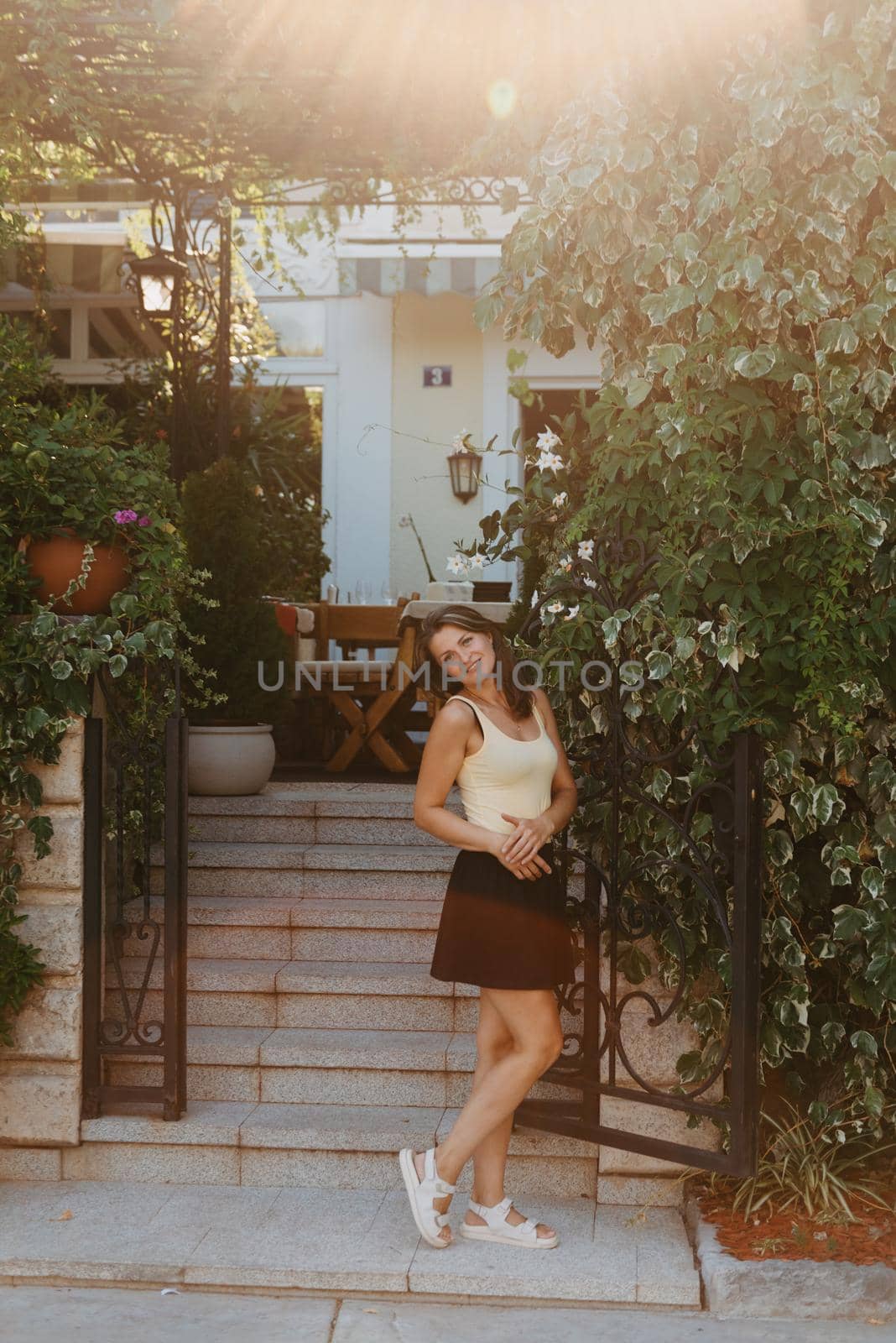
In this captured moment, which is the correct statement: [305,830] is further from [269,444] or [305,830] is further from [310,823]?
[269,444]

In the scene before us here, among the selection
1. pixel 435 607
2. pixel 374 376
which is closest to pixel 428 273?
pixel 374 376

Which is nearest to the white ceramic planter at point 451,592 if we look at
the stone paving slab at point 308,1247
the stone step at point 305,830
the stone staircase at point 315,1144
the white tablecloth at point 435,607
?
the white tablecloth at point 435,607

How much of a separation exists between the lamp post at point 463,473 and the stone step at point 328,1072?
580 cm

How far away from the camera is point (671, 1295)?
11.2 feet

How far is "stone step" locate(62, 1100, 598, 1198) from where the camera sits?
405 centimetres

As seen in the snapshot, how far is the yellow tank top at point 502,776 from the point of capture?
354cm

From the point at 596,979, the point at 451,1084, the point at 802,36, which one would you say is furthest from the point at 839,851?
the point at 802,36

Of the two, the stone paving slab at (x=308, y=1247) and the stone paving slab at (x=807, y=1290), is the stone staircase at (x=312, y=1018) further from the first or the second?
the stone paving slab at (x=807, y=1290)

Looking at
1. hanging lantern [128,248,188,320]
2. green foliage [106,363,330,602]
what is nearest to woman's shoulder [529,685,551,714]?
green foliage [106,363,330,602]

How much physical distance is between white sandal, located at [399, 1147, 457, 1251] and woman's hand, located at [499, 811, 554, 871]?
0.82 meters

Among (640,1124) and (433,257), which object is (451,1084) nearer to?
(640,1124)

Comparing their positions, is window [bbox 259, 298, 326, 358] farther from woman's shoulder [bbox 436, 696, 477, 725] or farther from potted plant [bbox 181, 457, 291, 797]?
woman's shoulder [bbox 436, 696, 477, 725]

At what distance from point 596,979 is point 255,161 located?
5.68 meters

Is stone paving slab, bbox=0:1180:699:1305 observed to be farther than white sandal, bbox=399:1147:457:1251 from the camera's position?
No
